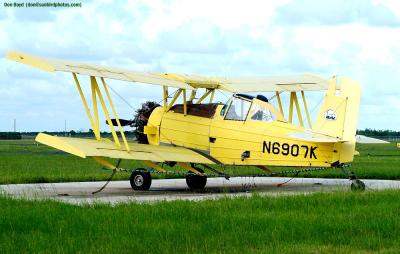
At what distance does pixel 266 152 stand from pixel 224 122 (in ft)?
5.55

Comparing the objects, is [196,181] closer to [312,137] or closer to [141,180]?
[141,180]

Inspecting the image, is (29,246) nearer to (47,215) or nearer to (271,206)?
(47,215)

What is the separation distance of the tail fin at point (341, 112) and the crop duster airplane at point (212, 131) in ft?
0.08

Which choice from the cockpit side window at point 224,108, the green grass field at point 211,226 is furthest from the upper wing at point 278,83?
the green grass field at point 211,226

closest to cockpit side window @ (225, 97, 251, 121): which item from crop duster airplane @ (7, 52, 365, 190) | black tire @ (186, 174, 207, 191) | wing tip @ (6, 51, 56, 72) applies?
crop duster airplane @ (7, 52, 365, 190)

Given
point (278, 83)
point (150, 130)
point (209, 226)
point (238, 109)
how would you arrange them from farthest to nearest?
point (278, 83) → point (150, 130) → point (238, 109) → point (209, 226)

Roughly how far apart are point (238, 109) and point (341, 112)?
115 inches

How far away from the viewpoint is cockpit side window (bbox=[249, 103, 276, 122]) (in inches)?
806

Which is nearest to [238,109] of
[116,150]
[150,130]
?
[150,130]

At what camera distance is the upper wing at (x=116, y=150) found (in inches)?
725

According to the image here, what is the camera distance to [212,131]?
21469 mm

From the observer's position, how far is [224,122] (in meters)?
21.2

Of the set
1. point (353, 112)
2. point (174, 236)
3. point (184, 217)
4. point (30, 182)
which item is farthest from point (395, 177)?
point (174, 236)

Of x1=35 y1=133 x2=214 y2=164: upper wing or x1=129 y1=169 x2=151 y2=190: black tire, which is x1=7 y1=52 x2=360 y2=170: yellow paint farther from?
x1=129 y1=169 x2=151 y2=190: black tire
